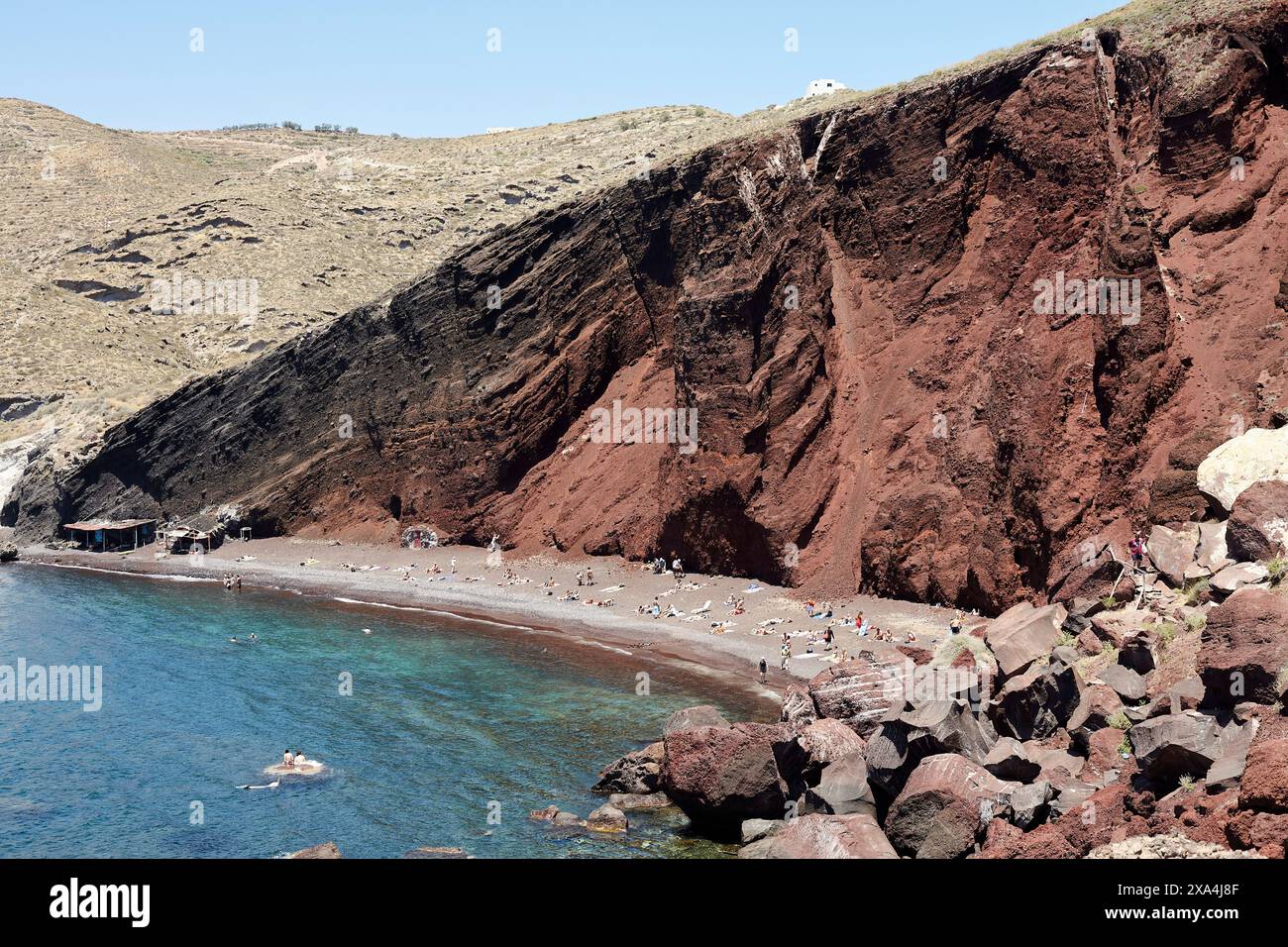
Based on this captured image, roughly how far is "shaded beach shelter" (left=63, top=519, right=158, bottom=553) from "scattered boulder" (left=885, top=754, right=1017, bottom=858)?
73.8 m

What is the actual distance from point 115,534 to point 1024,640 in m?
74.5

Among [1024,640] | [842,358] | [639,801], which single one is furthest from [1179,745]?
[842,358]

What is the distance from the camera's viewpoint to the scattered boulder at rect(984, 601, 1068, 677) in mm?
27344

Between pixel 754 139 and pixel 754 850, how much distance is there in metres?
43.1

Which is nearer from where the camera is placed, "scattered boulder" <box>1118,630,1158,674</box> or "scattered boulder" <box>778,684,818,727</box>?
"scattered boulder" <box>1118,630,1158,674</box>

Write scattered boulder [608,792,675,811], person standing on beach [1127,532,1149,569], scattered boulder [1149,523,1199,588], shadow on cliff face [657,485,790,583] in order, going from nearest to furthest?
scattered boulder [1149,523,1199,588]
scattered boulder [608,792,675,811]
person standing on beach [1127,532,1149,569]
shadow on cliff face [657,485,790,583]

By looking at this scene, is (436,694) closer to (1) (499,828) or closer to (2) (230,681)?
(2) (230,681)

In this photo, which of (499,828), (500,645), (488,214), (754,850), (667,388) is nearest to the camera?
(754,850)

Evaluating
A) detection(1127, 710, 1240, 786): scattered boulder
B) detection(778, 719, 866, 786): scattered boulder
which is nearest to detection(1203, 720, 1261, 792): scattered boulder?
detection(1127, 710, 1240, 786): scattered boulder

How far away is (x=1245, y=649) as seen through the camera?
64.0 ft

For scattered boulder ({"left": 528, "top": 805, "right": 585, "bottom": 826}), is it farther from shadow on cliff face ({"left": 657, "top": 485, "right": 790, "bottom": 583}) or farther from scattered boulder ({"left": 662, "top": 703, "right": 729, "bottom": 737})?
shadow on cliff face ({"left": 657, "top": 485, "right": 790, "bottom": 583})

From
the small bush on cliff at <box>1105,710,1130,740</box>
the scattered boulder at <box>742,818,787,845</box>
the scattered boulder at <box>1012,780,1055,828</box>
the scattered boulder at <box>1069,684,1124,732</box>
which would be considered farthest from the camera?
the scattered boulder at <box>742,818,787,845</box>

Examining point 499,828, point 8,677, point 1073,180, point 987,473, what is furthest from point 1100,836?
point 8,677

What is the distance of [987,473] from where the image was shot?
141ft
